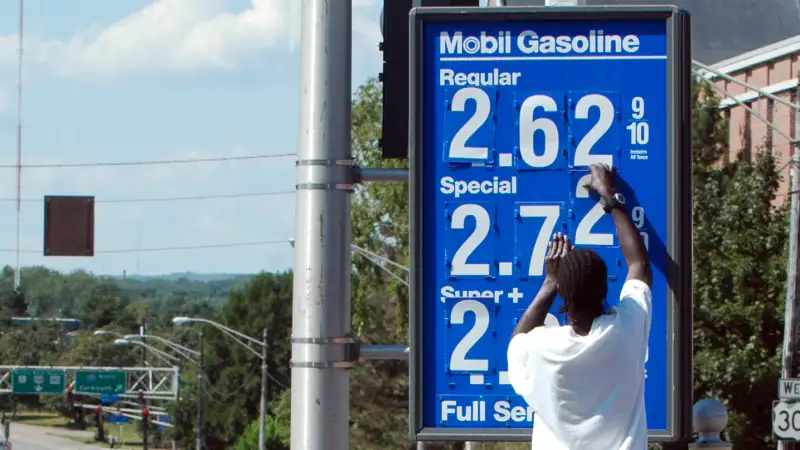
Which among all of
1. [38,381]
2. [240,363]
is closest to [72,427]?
[240,363]

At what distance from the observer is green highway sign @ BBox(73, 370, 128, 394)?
3095 inches

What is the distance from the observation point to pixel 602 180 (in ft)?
16.3

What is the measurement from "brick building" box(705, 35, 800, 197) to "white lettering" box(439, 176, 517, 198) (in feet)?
119

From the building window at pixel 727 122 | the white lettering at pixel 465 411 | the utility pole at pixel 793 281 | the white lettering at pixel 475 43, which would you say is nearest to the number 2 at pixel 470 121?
the white lettering at pixel 475 43

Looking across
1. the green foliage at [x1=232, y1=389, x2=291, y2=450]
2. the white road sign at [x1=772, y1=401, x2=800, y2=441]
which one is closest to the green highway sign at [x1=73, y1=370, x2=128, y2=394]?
the green foliage at [x1=232, y1=389, x2=291, y2=450]

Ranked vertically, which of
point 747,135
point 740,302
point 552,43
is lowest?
point 740,302

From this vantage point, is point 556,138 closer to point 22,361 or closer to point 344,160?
point 344,160

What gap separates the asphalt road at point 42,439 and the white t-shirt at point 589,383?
115229mm

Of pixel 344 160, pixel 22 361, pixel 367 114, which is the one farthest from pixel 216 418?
pixel 344 160

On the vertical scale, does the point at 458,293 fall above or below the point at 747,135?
below

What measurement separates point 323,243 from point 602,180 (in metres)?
1.04

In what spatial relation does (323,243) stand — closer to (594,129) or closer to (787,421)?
(594,129)

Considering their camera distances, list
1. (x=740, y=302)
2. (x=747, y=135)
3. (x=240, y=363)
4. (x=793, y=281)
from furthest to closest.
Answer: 1. (x=240, y=363)
2. (x=747, y=135)
3. (x=740, y=302)
4. (x=793, y=281)

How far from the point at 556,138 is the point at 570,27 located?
411 millimetres
